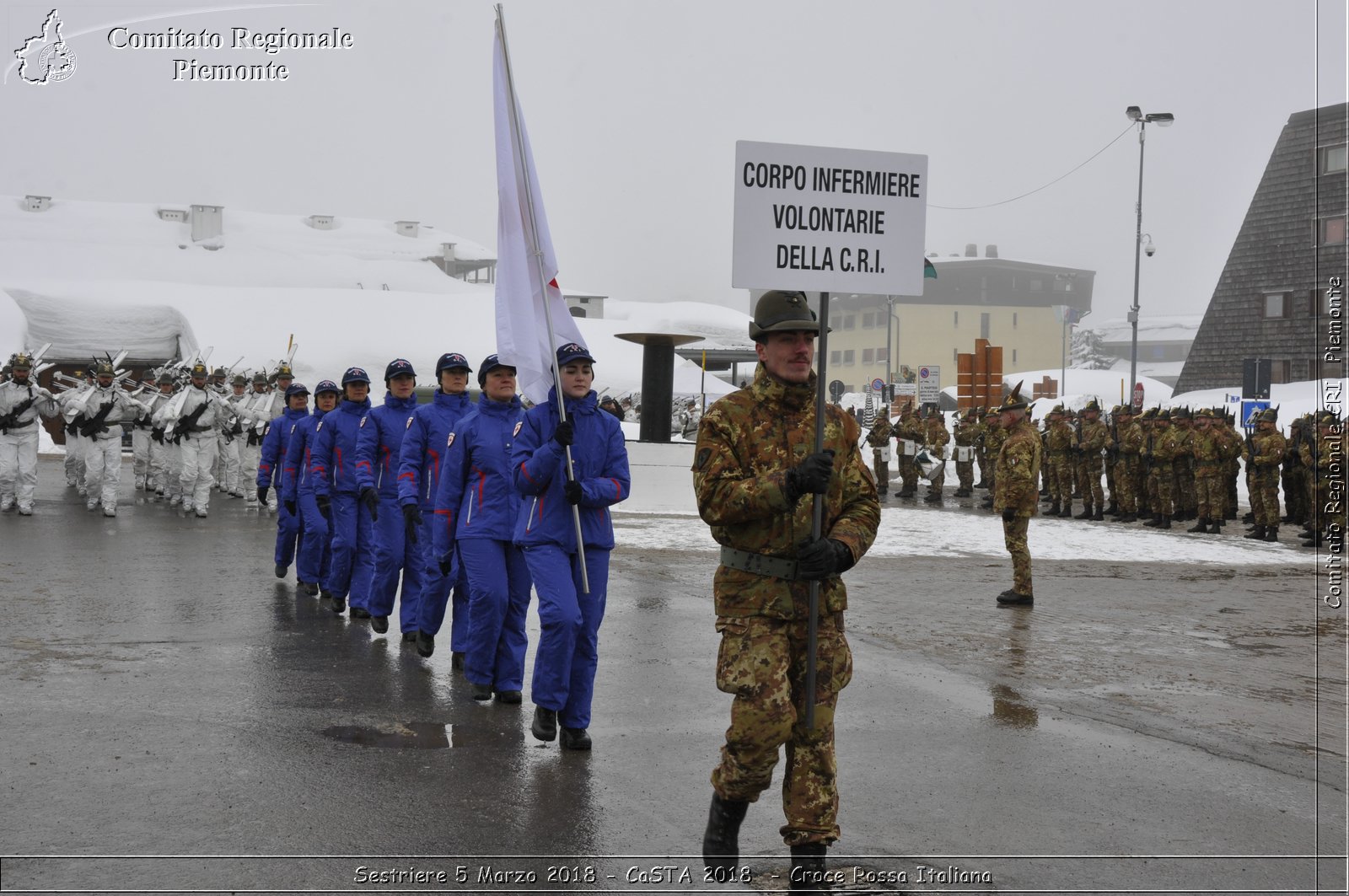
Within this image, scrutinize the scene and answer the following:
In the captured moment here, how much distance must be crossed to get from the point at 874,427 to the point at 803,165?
948 inches

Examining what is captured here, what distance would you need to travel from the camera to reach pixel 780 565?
448 cm

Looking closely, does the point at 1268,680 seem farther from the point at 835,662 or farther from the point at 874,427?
the point at 874,427

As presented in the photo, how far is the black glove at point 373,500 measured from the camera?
970 centimetres

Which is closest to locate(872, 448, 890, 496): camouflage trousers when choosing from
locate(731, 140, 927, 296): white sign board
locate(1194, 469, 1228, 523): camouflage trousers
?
locate(1194, 469, 1228, 523): camouflage trousers

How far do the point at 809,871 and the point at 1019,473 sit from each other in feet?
26.3

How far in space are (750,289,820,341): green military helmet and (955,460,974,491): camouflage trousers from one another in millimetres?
23695

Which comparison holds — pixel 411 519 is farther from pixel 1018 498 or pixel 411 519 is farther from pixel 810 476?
pixel 1018 498

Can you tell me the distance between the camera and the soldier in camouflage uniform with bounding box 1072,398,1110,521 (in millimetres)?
22781

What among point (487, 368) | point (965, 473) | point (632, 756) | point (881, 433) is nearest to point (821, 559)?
point (632, 756)

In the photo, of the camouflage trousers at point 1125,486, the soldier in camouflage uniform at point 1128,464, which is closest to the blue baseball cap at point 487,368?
the soldier in camouflage uniform at point 1128,464

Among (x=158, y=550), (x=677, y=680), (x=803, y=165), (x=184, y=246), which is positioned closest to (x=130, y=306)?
(x=158, y=550)

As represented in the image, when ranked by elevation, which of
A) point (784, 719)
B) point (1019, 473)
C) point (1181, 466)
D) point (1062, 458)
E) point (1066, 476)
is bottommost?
point (784, 719)

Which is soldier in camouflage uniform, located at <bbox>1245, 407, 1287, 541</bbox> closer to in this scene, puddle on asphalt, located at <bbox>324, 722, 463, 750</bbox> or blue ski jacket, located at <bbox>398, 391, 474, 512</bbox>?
blue ski jacket, located at <bbox>398, 391, 474, 512</bbox>

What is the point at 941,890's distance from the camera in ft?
14.6
